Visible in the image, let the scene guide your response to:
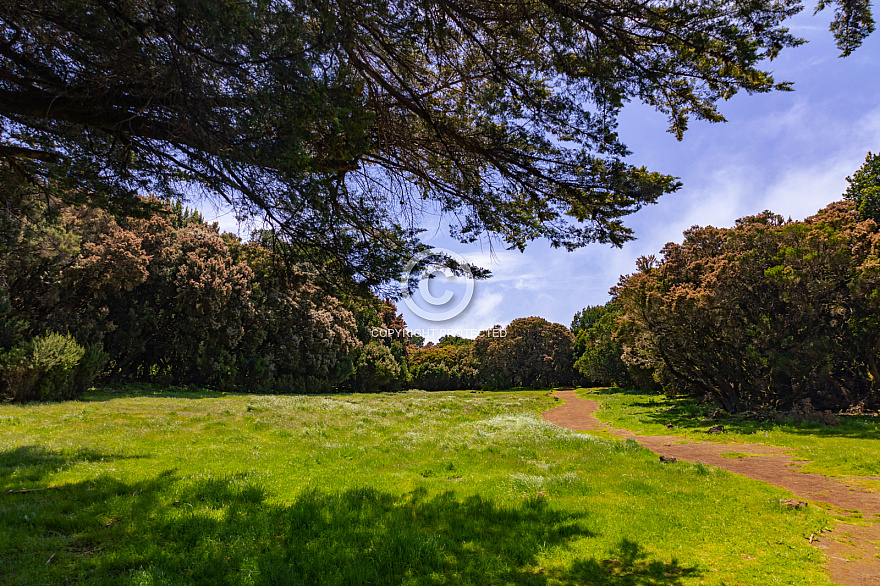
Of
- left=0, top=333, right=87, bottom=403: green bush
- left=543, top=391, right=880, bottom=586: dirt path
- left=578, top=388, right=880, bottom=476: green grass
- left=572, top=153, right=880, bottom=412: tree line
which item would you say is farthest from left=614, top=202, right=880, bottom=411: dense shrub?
left=0, top=333, right=87, bottom=403: green bush

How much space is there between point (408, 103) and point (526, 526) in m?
7.77

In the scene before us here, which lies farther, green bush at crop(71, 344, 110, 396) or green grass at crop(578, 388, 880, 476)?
green bush at crop(71, 344, 110, 396)

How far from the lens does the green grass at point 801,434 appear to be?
12391 mm

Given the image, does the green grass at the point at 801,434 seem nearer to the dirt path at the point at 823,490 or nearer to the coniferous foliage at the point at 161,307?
the dirt path at the point at 823,490

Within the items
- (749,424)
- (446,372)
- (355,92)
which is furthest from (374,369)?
(355,92)

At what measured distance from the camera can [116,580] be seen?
4.82 meters

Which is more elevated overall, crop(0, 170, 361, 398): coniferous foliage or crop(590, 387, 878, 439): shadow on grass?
crop(0, 170, 361, 398): coniferous foliage

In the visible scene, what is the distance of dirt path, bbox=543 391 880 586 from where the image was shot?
5.85 metres

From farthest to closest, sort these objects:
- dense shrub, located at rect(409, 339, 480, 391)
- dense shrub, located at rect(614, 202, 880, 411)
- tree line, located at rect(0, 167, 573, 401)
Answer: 1. dense shrub, located at rect(409, 339, 480, 391)
2. dense shrub, located at rect(614, 202, 880, 411)
3. tree line, located at rect(0, 167, 573, 401)

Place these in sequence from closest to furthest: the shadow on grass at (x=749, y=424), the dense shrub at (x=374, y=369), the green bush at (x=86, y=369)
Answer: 1. the shadow on grass at (x=749, y=424)
2. the green bush at (x=86, y=369)
3. the dense shrub at (x=374, y=369)

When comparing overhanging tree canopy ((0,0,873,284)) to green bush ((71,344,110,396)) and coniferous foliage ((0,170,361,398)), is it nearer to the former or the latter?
coniferous foliage ((0,170,361,398))

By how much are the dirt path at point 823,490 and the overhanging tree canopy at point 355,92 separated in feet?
19.3

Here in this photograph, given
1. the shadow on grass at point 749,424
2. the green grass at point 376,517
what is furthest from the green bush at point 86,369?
the shadow on grass at point 749,424

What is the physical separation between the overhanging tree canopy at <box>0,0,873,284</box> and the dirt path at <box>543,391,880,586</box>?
590 centimetres
